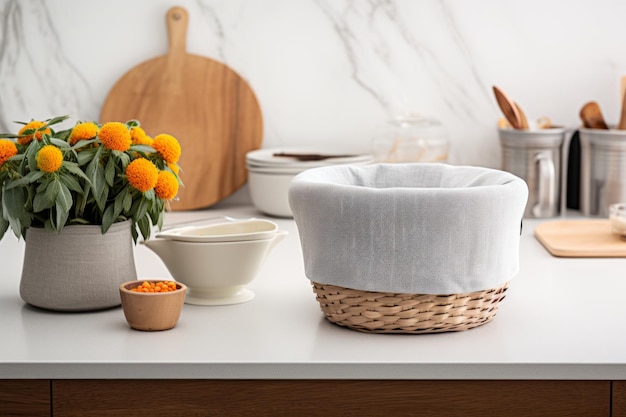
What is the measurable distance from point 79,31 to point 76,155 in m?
0.91

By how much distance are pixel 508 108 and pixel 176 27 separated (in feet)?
2.29

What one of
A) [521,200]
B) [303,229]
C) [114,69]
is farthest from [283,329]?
[114,69]

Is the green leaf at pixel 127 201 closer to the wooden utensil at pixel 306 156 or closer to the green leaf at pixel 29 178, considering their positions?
the green leaf at pixel 29 178

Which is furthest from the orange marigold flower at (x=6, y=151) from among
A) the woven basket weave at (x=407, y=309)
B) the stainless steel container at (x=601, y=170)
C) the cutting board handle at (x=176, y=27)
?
the stainless steel container at (x=601, y=170)

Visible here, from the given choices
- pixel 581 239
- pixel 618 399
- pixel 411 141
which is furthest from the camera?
pixel 411 141

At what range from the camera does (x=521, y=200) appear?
1.01 m

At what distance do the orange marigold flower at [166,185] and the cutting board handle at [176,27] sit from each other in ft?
2.68

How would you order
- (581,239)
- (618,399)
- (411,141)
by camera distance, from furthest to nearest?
(411,141), (581,239), (618,399)

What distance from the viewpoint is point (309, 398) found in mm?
949

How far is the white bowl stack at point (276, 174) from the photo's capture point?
1.73 m

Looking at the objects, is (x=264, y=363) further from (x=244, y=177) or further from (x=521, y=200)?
(x=244, y=177)

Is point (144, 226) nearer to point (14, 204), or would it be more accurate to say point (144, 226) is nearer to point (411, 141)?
point (14, 204)

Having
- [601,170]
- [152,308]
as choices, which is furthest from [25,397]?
[601,170]

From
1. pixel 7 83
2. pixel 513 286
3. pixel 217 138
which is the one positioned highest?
pixel 7 83
